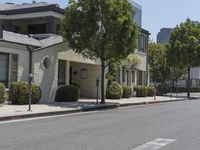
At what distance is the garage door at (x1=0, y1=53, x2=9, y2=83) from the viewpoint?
2540 centimetres

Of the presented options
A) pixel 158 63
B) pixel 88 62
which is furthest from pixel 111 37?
pixel 158 63

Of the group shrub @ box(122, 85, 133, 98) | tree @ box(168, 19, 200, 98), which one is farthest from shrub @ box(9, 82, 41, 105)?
tree @ box(168, 19, 200, 98)

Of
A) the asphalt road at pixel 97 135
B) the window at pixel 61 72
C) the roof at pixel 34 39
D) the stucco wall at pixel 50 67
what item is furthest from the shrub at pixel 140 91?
the asphalt road at pixel 97 135

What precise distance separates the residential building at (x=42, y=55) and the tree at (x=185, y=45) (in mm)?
7017

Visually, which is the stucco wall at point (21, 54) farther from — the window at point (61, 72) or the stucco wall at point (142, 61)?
the stucco wall at point (142, 61)

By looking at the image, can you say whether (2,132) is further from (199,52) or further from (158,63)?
(158,63)

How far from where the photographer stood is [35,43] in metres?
28.1

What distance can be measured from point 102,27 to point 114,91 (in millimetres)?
8849

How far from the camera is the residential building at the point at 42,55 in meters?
26.0

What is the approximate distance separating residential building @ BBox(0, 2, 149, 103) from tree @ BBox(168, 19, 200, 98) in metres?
7.02

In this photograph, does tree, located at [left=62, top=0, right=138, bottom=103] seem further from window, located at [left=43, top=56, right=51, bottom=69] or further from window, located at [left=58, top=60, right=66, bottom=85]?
window, located at [left=58, top=60, right=66, bottom=85]

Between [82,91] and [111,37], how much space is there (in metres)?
9.62

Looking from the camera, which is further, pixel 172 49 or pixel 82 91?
pixel 172 49

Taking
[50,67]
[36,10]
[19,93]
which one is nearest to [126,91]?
[36,10]
